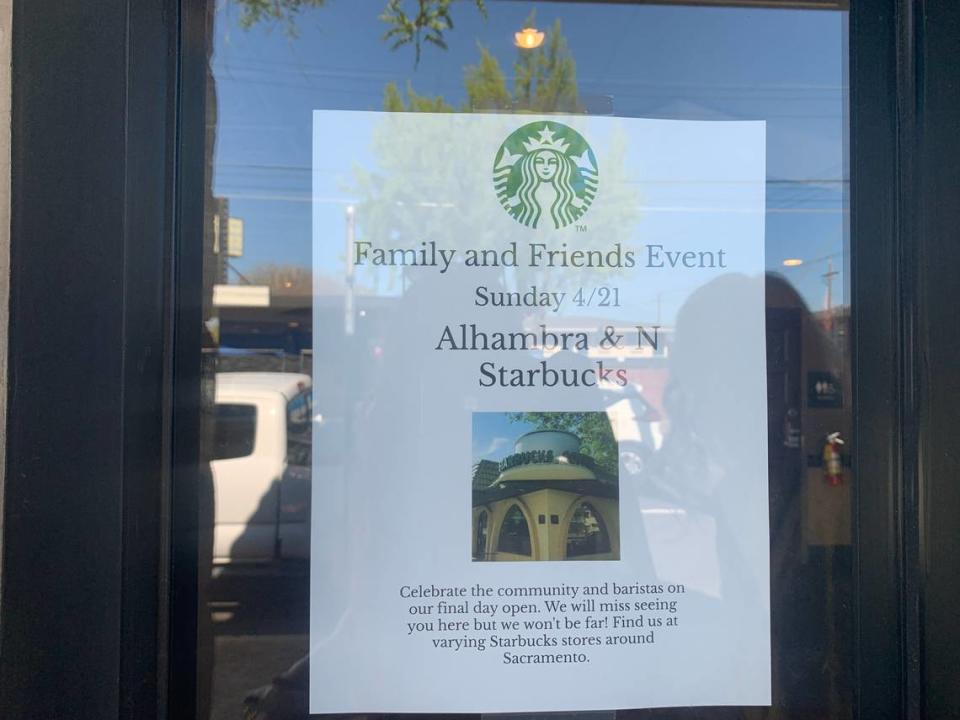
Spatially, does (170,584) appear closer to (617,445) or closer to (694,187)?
(617,445)

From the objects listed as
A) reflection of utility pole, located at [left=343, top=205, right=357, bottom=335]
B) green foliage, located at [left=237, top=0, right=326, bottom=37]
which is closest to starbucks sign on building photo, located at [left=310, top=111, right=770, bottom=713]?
reflection of utility pole, located at [left=343, top=205, right=357, bottom=335]

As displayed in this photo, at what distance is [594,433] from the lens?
1.68 m

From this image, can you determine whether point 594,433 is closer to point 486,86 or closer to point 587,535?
point 587,535

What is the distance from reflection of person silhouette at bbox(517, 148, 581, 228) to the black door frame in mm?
674

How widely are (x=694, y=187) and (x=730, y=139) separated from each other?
6.0 inches

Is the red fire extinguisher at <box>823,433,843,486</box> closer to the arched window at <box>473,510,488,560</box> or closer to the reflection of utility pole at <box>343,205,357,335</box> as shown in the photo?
the arched window at <box>473,510,488,560</box>

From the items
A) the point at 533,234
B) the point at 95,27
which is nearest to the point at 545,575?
the point at 533,234

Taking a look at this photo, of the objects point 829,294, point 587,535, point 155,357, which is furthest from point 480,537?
point 829,294

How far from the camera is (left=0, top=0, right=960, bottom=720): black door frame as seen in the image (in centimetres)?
144

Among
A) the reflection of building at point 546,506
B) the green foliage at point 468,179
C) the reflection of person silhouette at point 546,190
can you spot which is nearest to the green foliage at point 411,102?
the green foliage at point 468,179

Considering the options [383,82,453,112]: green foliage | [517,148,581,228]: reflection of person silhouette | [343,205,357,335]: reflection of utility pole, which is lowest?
[343,205,357,335]: reflection of utility pole

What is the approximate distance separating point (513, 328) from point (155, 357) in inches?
30.8

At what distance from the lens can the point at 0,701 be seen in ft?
4.70

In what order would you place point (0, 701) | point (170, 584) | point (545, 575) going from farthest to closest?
1. point (545, 575)
2. point (170, 584)
3. point (0, 701)
